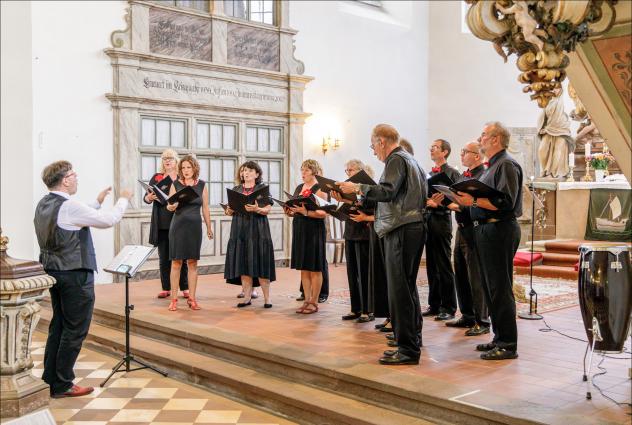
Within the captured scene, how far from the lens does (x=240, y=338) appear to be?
5.30 m

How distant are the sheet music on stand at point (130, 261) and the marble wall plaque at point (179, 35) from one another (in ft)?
16.6

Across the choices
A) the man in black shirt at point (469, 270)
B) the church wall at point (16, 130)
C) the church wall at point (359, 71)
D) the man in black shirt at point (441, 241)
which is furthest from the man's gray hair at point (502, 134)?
the church wall at point (359, 71)

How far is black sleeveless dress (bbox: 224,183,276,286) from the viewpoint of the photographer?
6.57 m

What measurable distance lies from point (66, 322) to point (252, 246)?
2.34 metres

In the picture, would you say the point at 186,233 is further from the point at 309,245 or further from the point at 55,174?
the point at 55,174

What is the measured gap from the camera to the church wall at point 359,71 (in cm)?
1151

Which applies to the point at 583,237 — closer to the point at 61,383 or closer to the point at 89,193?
the point at 89,193

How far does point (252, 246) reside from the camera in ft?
21.5

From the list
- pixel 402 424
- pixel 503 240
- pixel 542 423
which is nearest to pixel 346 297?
pixel 503 240

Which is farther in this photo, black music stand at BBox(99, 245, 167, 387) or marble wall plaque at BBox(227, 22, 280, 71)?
marble wall plaque at BBox(227, 22, 280, 71)

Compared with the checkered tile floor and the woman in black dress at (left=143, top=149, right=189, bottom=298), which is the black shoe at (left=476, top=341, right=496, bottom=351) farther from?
the woman in black dress at (left=143, top=149, right=189, bottom=298)

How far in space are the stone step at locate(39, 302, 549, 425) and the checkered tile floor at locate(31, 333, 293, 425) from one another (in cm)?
13

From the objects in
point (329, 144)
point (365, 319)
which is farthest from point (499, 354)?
point (329, 144)

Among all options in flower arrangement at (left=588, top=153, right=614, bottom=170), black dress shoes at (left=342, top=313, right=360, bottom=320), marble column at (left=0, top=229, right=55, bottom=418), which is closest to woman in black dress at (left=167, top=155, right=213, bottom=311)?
black dress shoes at (left=342, top=313, right=360, bottom=320)
